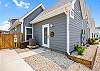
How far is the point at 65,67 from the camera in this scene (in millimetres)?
6297

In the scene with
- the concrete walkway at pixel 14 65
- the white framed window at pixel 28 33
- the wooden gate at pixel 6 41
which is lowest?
the concrete walkway at pixel 14 65

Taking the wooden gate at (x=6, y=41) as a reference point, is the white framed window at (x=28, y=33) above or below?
above

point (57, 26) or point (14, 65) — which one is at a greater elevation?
point (57, 26)

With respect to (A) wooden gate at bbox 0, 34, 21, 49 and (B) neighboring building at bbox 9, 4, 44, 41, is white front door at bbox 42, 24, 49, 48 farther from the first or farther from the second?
(A) wooden gate at bbox 0, 34, 21, 49

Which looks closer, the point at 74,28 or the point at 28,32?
the point at 74,28

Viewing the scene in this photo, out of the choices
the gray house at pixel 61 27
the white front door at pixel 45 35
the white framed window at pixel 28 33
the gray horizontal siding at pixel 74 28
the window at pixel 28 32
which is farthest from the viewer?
the window at pixel 28 32

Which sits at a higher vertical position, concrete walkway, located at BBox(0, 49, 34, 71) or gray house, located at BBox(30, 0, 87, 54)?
gray house, located at BBox(30, 0, 87, 54)

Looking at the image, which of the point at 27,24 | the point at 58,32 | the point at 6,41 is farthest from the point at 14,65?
the point at 27,24

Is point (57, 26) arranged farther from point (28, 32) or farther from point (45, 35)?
point (28, 32)

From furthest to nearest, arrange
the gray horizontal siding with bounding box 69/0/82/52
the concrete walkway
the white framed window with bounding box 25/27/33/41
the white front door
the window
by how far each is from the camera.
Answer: the window < the white framed window with bounding box 25/27/33/41 < the white front door < the gray horizontal siding with bounding box 69/0/82/52 < the concrete walkway

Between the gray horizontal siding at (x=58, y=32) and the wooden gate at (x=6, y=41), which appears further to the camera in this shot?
the wooden gate at (x=6, y=41)

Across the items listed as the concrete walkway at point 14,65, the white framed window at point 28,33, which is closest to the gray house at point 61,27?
the white framed window at point 28,33

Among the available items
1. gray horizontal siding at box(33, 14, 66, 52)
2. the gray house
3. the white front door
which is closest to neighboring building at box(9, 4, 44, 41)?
the gray house

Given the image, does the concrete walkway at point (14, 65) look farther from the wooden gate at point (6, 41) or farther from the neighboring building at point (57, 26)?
the wooden gate at point (6, 41)
